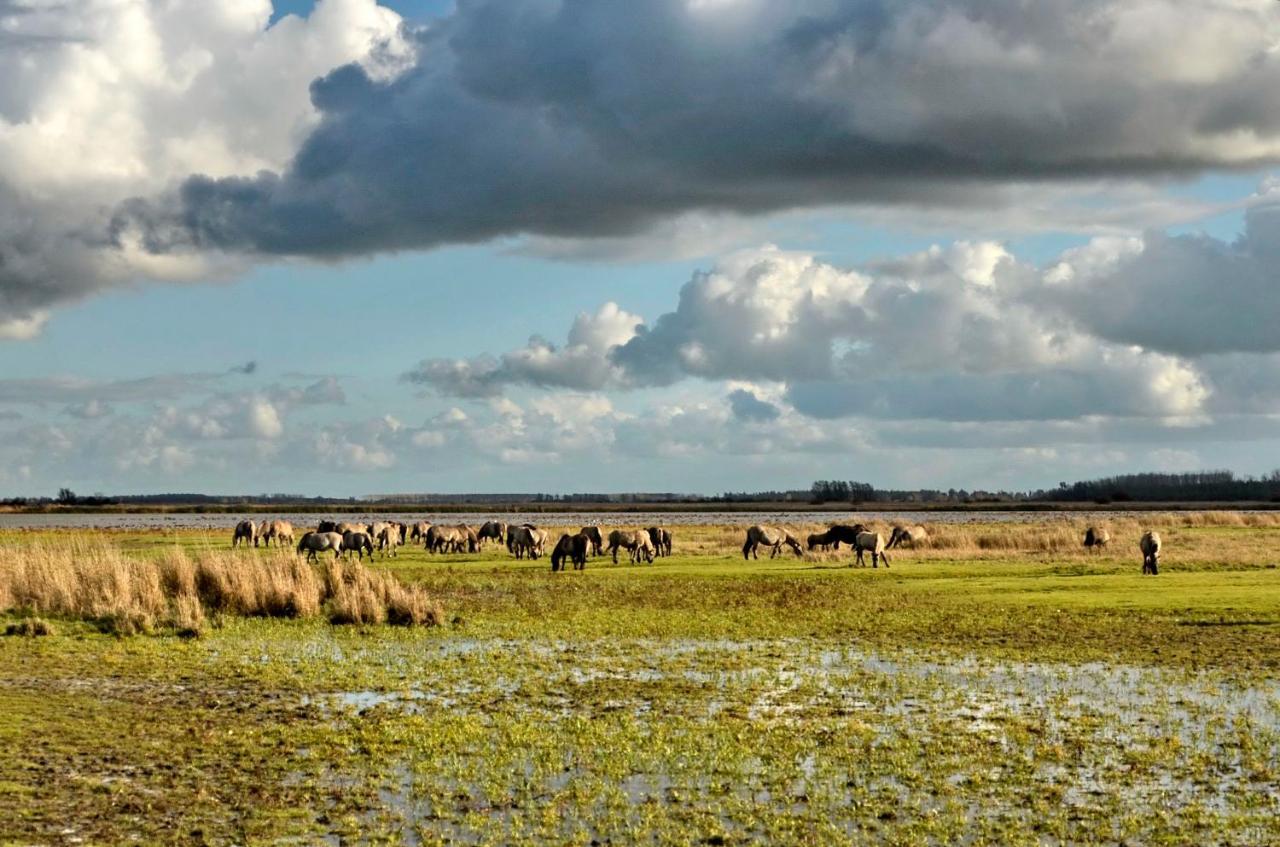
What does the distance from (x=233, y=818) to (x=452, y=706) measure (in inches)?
217

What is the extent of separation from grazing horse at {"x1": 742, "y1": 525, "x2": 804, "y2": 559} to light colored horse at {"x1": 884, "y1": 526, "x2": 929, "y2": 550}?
16.3 ft

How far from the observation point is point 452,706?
15.8 meters

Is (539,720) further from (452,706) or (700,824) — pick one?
(700,824)

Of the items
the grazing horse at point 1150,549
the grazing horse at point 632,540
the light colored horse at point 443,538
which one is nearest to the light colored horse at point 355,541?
the light colored horse at point 443,538

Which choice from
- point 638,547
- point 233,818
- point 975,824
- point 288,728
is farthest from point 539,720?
point 638,547

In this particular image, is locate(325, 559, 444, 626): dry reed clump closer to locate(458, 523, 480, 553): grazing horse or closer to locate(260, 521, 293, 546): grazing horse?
locate(458, 523, 480, 553): grazing horse

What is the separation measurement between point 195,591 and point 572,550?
18.8 m

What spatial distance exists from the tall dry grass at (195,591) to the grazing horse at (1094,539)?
34721mm

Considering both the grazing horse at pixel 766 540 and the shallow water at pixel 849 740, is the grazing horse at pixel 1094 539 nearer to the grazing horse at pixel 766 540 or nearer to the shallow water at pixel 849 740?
the grazing horse at pixel 766 540

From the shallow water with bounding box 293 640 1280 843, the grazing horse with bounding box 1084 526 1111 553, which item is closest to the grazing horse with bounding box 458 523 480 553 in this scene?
the grazing horse with bounding box 1084 526 1111 553

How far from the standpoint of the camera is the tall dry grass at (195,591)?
2611 centimetres

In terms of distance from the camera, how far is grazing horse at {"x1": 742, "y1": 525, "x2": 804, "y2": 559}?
52.5 meters

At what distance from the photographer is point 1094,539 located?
53625 millimetres

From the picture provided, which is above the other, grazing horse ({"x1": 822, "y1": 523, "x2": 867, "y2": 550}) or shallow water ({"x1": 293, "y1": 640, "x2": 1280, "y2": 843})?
grazing horse ({"x1": 822, "y1": 523, "x2": 867, "y2": 550})
